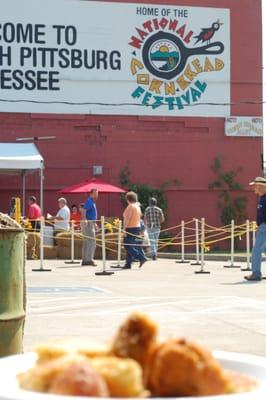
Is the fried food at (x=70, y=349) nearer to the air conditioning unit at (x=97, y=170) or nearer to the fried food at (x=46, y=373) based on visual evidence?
the fried food at (x=46, y=373)

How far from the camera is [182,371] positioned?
2.09 m

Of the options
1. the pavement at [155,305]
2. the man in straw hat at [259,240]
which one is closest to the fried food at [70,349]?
the pavement at [155,305]

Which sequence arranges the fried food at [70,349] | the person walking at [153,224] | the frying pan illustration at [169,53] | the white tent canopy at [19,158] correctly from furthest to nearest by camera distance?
1. the frying pan illustration at [169,53]
2. the white tent canopy at [19,158]
3. the person walking at [153,224]
4. the fried food at [70,349]

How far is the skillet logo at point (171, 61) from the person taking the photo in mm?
33906

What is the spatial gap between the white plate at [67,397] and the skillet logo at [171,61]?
31.3 m

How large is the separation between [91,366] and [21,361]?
0.62 m

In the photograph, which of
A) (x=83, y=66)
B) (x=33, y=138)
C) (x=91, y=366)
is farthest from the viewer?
(x=83, y=66)

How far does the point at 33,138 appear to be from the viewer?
1235 inches

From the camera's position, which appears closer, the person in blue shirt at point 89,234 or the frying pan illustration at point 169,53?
the person in blue shirt at point 89,234

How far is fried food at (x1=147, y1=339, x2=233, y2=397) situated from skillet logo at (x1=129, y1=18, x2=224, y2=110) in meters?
31.8

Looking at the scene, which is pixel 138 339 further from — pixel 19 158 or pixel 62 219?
pixel 19 158

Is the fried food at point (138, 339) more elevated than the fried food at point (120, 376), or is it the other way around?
the fried food at point (138, 339)

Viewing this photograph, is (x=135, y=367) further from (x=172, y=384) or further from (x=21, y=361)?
(x=21, y=361)

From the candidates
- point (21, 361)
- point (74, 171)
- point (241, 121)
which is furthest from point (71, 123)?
point (21, 361)
